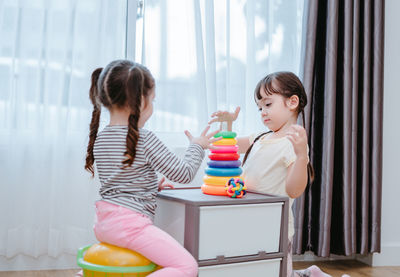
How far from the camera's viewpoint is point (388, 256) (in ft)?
7.78

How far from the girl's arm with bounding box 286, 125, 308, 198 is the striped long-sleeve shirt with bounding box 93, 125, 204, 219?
0.36m

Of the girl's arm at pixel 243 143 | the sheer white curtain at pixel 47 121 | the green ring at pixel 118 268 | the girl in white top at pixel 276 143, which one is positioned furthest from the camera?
the sheer white curtain at pixel 47 121

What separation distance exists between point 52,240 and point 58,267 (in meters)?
0.14

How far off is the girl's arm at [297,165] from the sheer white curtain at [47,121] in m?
1.01

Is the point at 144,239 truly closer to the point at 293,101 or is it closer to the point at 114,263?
the point at 114,263

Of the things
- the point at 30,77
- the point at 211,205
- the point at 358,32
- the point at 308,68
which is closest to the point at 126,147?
the point at 211,205

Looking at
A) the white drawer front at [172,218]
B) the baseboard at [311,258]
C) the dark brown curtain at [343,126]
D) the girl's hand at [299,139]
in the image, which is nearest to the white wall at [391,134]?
the dark brown curtain at [343,126]

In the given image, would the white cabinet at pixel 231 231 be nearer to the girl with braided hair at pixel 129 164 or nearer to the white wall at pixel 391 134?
the girl with braided hair at pixel 129 164

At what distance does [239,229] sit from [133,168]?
0.36m

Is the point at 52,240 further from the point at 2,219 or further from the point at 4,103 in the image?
A: the point at 4,103

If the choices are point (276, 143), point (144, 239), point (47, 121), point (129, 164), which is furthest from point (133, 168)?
point (47, 121)

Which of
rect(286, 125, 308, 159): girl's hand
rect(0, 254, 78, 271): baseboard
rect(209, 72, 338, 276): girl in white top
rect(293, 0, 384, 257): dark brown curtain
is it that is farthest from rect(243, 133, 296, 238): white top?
rect(0, 254, 78, 271): baseboard

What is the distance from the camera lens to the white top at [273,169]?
5.02ft

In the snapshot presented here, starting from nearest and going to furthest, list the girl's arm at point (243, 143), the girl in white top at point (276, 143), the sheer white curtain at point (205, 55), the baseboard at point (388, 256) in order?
the girl in white top at point (276, 143) → the girl's arm at point (243, 143) → the sheer white curtain at point (205, 55) → the baseboard at point (388, 256)
